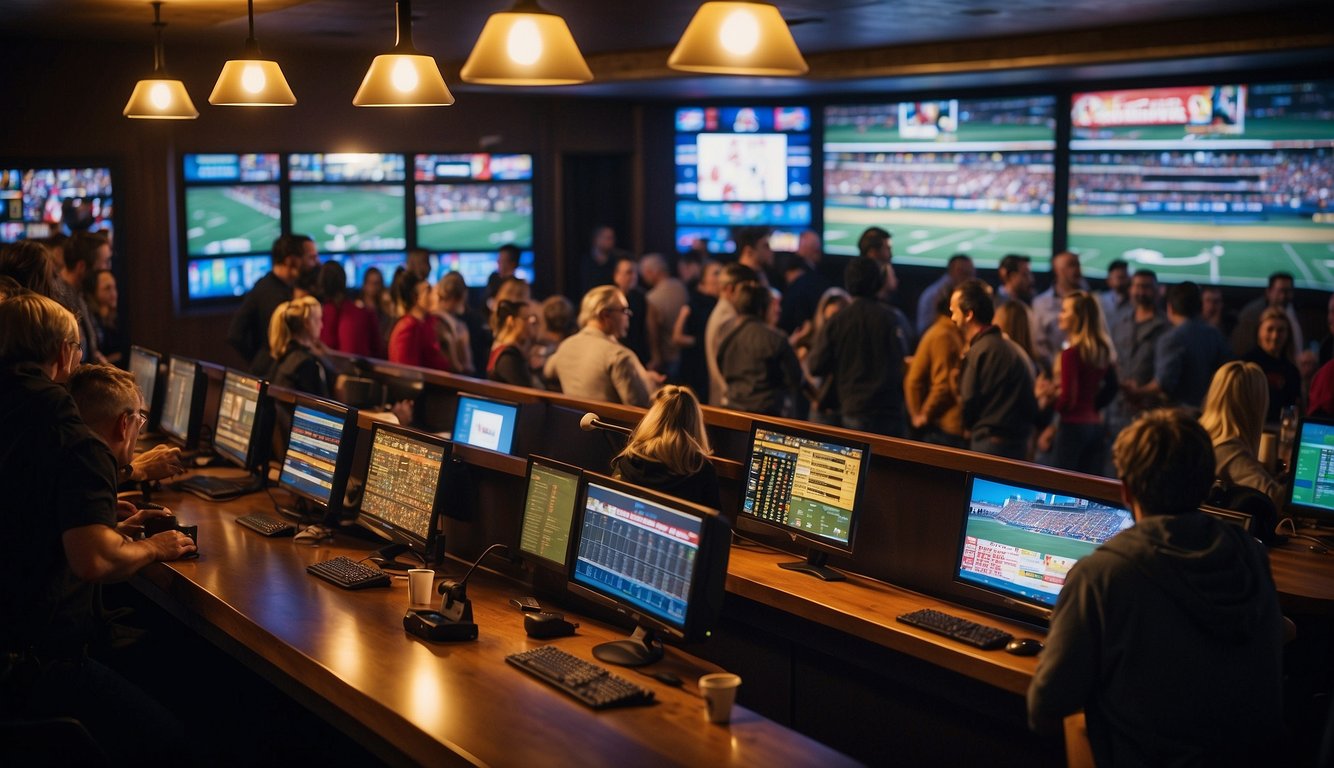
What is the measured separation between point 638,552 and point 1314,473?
8.58 feet

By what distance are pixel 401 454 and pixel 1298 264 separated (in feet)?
24.0

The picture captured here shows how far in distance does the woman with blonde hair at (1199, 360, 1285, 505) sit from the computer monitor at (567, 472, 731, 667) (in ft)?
7.54

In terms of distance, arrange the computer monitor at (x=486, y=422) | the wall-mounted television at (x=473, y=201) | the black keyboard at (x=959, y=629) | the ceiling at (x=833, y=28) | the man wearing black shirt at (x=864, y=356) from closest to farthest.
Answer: the black keyboard at (x=959, y=629) < the computer monitor at (x=486, y=422) < the man wearing black shirt at (x=864, y=356) < the ceiling at (x=833, y=28) < the wall-mounted television at (x=473, y=201)

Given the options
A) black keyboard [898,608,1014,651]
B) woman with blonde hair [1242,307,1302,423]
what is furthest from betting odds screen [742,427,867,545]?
woman with blonde hair [1242,307,1302,423]

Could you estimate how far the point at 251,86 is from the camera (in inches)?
207

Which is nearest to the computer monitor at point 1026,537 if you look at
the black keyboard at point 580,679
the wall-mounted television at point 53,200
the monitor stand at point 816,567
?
the monitor stand at point 816,567

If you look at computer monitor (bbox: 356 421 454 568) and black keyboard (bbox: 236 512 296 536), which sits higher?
computer monitor (bbox: 356 421 454 568)

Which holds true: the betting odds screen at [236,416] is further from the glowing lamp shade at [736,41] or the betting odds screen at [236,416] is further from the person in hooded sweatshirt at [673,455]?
the glowing lamp shade at [736,41]

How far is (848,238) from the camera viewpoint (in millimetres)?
12367

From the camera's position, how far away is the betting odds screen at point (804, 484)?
3.96 meters

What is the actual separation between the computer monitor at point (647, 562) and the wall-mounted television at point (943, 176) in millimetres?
8092

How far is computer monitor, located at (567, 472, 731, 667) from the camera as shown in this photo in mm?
3174

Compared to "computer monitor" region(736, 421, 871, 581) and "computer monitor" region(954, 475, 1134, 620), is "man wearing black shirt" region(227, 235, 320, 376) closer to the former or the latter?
"computer monitor" region(736, 421, 871, 581)

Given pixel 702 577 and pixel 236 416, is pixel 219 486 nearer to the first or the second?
pixel 236 416
